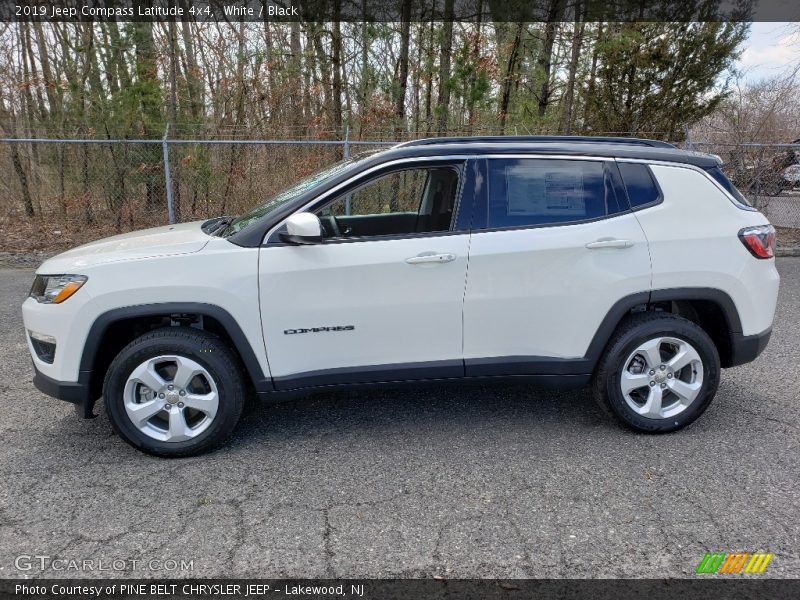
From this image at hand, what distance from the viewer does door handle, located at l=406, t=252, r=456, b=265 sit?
10.7 feet

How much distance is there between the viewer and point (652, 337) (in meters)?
3.49

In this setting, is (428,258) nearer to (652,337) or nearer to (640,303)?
(640,303)

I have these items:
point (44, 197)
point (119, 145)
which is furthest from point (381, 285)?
point (44, 197)

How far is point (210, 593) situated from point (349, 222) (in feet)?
9.28

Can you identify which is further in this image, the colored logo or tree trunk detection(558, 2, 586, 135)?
tree trunk detection(558, 2, 586, 135)

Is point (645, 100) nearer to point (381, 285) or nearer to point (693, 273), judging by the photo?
point (693, 273)

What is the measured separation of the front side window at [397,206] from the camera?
3.54m

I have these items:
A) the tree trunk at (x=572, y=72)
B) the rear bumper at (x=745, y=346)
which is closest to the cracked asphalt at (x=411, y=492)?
the rear bumper at (x=745, y=346)

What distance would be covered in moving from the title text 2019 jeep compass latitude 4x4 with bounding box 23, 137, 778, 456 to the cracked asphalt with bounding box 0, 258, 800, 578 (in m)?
0.34

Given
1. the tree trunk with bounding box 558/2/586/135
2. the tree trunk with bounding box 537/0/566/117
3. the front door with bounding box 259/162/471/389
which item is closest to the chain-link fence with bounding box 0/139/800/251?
the tree trunk with bounding box 558/2/586/135

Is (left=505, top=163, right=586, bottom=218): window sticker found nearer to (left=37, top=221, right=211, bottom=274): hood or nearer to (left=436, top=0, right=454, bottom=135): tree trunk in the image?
(left=37, top=221, right=211, bottom=274): hood

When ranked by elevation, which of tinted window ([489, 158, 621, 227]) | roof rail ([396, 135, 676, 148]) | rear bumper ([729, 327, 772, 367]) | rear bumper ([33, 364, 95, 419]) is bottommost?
rear bumper ([33, 364, 95, 419])

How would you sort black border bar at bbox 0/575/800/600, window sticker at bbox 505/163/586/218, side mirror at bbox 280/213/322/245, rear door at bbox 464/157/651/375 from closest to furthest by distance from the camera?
black border bar at bbox 0/575/800/600 → side mirror at bbox 280/213/322/245 → rear door at bbox 464/157/651/375 → window sticker at bbox 505/163/586/218

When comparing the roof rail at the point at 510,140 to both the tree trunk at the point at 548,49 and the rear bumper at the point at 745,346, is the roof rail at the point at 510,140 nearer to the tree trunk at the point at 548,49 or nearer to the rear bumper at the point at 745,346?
the rear bumper at the point at 745,346
